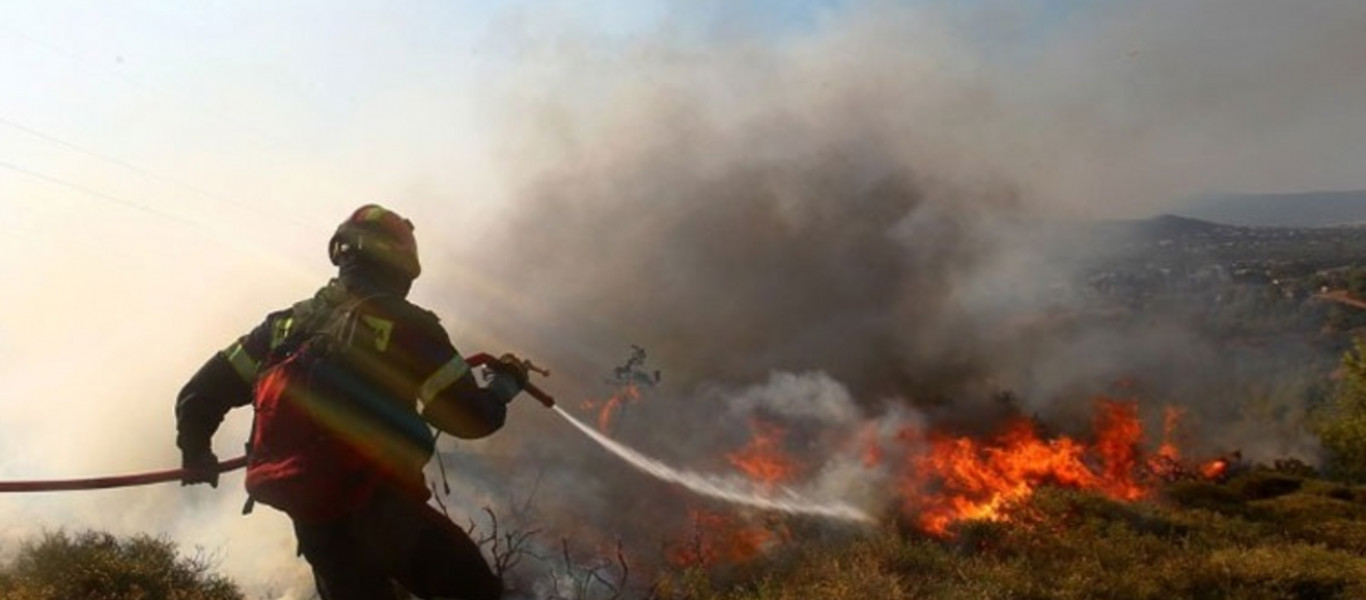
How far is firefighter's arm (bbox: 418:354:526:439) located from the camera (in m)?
3.03

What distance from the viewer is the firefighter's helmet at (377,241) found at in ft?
10.4

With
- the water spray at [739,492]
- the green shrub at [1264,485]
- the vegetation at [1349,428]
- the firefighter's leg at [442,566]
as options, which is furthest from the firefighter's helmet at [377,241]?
the vegetation at [1349,428]

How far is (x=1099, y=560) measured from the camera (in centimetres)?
946

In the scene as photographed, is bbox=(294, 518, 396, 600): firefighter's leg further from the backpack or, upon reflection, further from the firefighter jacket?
the firefighter jacket

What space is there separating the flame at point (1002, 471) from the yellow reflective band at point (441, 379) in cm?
1404

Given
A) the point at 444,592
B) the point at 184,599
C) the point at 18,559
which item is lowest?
the point at 18,559

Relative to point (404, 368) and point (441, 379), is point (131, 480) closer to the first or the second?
point (404, 368)

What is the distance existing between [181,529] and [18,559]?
23.7ft

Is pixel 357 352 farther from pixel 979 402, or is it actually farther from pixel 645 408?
pixel 979 402

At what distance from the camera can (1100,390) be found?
31.4 m

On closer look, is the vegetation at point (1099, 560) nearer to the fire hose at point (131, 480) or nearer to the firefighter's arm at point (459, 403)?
the fire hose at point (131, 480)

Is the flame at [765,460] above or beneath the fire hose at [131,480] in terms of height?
beneath

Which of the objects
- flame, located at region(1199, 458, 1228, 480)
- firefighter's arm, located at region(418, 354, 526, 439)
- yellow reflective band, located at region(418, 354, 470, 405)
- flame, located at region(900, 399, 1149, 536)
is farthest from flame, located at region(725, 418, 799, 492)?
yellow reflective band, located at region(418, 354, 470, 405)

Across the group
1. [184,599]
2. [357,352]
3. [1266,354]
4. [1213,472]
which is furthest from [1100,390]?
[357,352]
